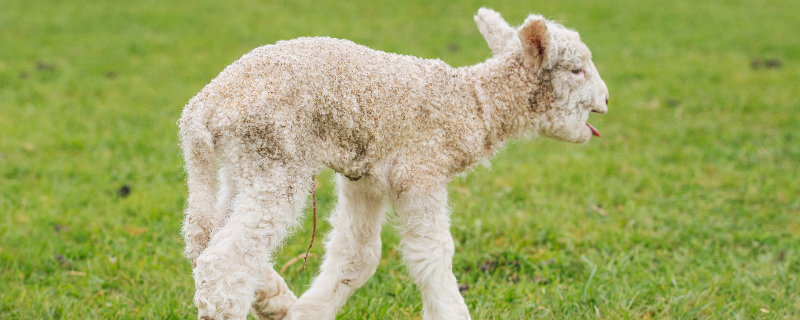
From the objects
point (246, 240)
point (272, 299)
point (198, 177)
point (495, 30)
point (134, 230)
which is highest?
point (495, 30)

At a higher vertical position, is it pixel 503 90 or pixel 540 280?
pixel 503 90

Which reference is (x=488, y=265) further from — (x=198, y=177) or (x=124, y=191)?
(x=124, y=191)

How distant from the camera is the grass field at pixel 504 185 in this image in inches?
157

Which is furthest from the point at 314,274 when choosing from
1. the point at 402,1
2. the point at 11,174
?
the point at 402,1

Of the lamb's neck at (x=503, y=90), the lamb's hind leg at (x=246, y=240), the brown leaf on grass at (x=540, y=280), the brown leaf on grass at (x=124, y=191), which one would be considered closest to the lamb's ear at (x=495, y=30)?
the lamb's neck at (x=503, y=90)

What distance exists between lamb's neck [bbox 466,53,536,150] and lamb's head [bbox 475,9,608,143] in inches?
0.9

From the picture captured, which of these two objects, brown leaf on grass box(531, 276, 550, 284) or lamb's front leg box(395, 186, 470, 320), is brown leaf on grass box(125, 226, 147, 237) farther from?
brown leaf on grass box(531, 276, 550, 284)

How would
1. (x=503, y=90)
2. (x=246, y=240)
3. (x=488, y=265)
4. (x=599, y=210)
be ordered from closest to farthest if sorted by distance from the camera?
(x=246, y=240)
(x=503, y=90)
(x=488, y=265)
(x=599, y=210)

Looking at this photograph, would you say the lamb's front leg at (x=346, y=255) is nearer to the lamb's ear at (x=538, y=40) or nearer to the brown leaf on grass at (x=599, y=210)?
the lamb's ear at (x=538, y=40)

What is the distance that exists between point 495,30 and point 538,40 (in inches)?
13.4

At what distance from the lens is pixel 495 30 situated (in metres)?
3.22

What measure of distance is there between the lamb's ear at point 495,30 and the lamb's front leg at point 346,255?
3.07 feet

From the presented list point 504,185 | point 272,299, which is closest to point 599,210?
point 504,185

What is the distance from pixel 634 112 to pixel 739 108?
1197 mm
